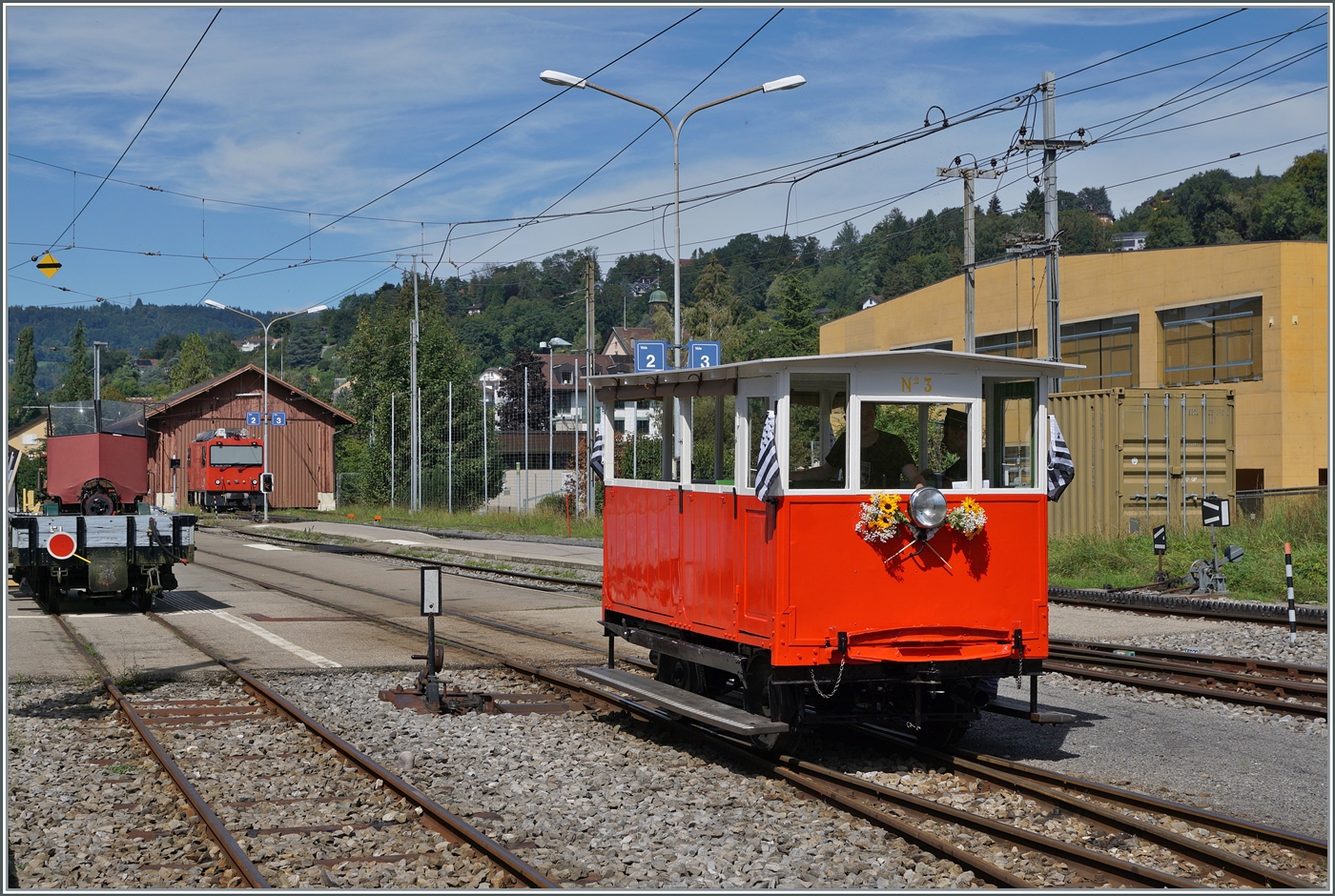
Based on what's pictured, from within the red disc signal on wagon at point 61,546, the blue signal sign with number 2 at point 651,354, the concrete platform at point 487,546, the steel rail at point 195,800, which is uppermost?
the blue signal sign with number 2 at point 651,354

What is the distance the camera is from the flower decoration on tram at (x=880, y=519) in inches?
336

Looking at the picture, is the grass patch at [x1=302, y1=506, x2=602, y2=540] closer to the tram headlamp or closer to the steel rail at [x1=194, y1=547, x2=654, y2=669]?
the steel rail at [x1=194, y1=547, x2=654, y2=669]

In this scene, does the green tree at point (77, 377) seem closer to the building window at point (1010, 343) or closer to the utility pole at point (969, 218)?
the building window at point (1010, 343)

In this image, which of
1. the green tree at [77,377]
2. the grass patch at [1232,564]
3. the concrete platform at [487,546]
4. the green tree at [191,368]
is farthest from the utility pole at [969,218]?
the green tree at [191,368]

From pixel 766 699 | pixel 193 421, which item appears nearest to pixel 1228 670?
pixel 766 699

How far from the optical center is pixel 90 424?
64.3ft

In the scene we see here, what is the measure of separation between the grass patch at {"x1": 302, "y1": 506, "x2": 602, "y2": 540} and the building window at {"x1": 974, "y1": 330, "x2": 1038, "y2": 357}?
14.2 metres

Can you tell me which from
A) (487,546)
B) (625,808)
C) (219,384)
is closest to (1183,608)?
(625,808)

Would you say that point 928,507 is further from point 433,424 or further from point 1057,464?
point 433,424

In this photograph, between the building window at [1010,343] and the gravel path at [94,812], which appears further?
the building window at [1010,343]

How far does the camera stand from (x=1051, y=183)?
25.5 m

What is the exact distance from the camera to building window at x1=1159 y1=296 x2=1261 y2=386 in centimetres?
3391

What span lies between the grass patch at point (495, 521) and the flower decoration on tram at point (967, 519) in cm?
2775

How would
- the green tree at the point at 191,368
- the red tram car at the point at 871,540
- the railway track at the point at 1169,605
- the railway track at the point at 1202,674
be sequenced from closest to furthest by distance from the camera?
the red tram car at the point at 871,540
the railway track at the point at 1202,674
the railway track at the point at 1169,605
the green tree at the point at 191,368
